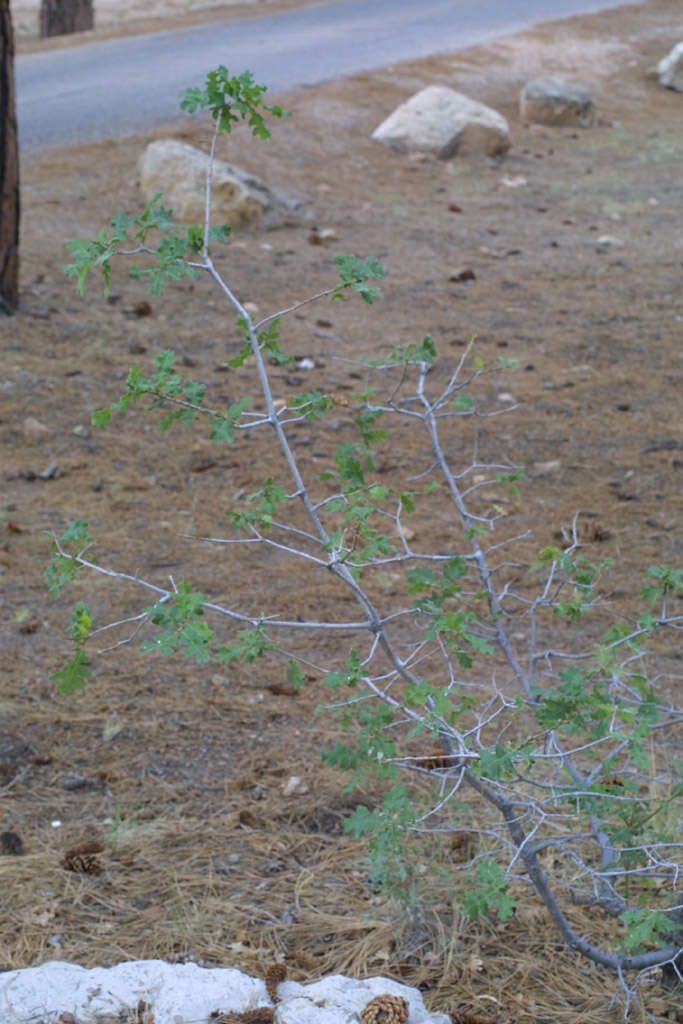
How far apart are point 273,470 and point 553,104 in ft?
25.9

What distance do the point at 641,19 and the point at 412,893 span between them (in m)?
16.7

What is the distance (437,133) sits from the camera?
9.84 metres

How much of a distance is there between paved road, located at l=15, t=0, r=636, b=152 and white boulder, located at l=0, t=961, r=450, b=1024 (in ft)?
28.1

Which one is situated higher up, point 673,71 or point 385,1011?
point 385,1011

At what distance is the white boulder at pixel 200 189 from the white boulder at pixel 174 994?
6225mm

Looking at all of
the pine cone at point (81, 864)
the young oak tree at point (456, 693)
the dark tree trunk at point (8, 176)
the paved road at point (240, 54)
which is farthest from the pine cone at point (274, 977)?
the paved road at point (240, 54)

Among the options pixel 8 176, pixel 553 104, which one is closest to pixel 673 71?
pixel 553 104

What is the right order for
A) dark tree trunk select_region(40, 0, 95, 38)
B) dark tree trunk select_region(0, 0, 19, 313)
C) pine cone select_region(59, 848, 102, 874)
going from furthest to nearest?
dark tree trunk select_region(40, 0, 95, 38)
dark tree trunk select_region(0, 0, 19, 313)
pine cone select_region(59, 848, 102, 874)

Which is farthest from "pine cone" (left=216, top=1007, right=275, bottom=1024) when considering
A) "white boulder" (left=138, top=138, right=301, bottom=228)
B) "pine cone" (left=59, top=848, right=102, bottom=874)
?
"white boulder" (left=138, top=138, right=301, bottom=228)

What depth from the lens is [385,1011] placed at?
199cm

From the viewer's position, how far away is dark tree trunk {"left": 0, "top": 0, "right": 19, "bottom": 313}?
5.88 metres

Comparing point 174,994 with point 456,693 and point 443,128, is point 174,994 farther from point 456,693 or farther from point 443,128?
point 443,128

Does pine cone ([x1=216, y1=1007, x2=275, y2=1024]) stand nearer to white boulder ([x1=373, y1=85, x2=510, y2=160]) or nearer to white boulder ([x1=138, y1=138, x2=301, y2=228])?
white boulder ([x1=138, y1=138, x2=301, y2=228])

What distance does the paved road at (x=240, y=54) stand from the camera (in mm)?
10555
